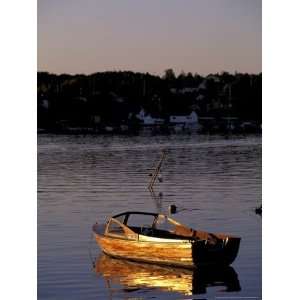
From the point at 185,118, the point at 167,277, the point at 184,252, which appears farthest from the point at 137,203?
the point at 167,277

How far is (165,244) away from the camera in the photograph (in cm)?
1186

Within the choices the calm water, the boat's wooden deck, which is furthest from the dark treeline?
the boat's wooden deck

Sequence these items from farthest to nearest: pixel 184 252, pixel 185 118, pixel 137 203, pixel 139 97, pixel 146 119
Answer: pixel 185 118 < pixel 137 203 < pixel 146 119 < pixel 139 97 < pixel 184 252

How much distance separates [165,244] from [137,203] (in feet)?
14.6

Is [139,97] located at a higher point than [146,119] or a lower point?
higher

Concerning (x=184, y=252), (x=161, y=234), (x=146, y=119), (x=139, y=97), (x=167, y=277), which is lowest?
(x=167, y=277)

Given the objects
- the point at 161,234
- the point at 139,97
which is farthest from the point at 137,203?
the point at 161,234

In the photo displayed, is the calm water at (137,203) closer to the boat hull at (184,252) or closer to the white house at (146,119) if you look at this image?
the boat hull at (184,252)

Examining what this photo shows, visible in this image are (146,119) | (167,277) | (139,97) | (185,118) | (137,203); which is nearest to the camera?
(167,277)

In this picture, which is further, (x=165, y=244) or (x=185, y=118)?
(x=185, y=118)

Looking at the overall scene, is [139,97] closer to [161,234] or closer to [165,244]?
[161,234]

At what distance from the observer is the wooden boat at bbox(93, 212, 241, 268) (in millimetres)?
11727
